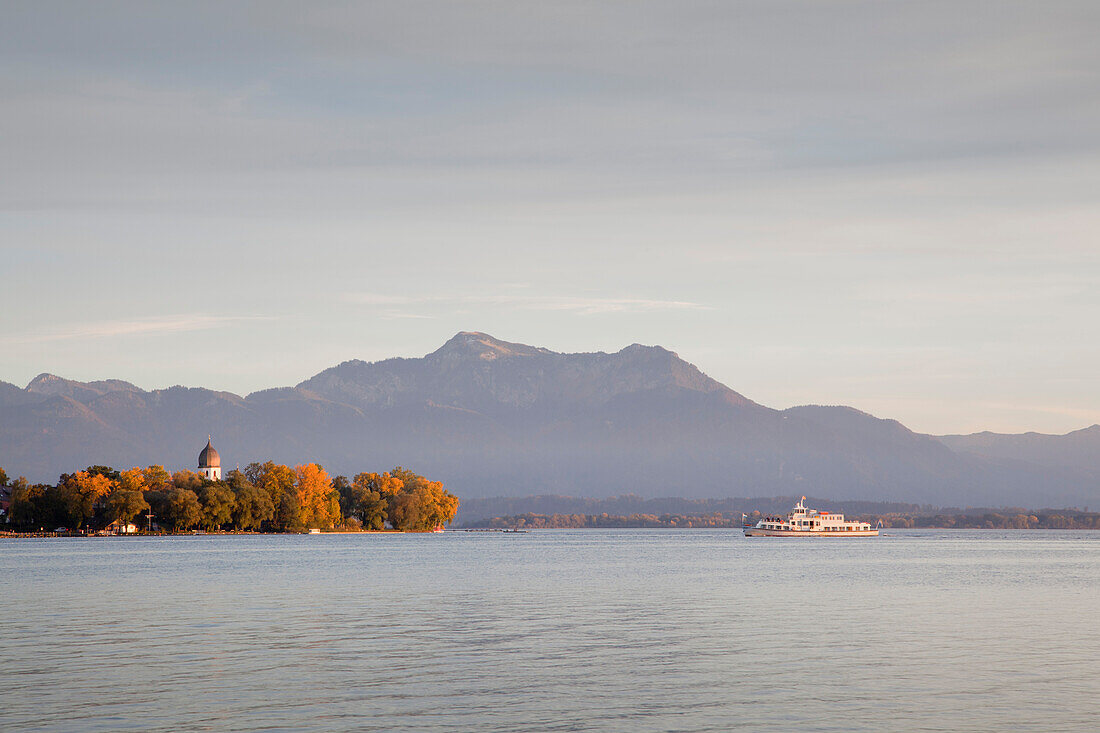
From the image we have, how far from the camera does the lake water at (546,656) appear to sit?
108 ft

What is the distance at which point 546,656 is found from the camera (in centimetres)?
4406

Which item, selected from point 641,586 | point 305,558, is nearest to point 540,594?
point 641,586

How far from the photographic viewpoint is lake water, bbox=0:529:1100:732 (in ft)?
108

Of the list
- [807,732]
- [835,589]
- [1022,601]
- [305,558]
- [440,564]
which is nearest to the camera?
[807,732]

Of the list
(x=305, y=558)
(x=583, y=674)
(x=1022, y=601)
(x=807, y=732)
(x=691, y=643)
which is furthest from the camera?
(x=305, y=558)

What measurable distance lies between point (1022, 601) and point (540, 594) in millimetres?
28053

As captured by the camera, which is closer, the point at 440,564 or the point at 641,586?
the point at 641,586

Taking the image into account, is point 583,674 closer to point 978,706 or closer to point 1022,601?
point 978,706

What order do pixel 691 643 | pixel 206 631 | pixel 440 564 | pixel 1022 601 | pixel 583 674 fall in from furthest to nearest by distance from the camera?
pixel 440 564 → pixel 1022 601 → pixel 206 631 → pixel 691 643 → pixel 583 674

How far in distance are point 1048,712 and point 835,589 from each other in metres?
48.3

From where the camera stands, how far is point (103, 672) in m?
40.2

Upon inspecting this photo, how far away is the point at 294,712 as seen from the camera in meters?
33.2

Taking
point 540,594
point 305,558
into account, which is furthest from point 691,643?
point 305,558

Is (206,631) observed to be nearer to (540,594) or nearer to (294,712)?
(294,712)
